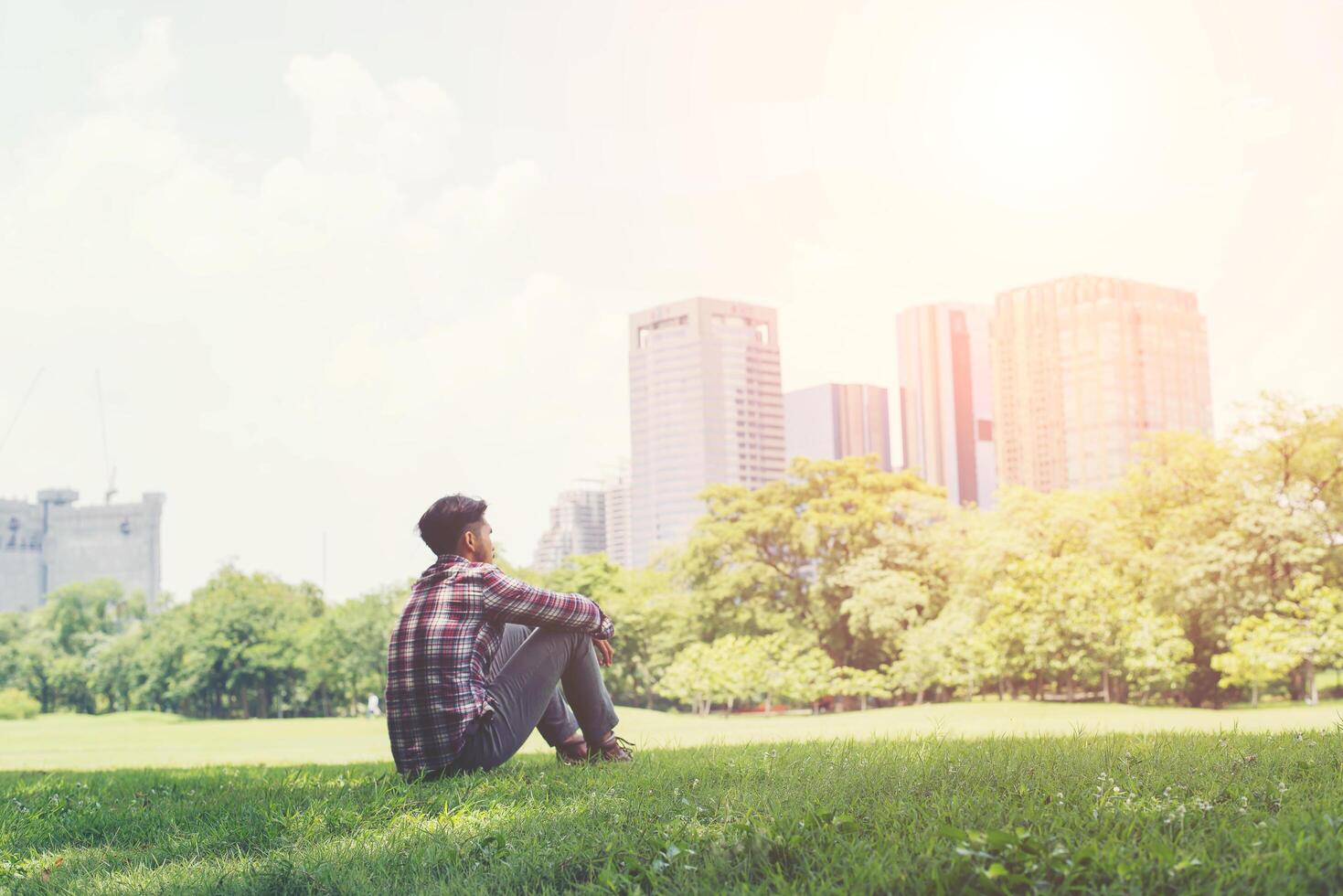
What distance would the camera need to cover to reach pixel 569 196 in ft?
273

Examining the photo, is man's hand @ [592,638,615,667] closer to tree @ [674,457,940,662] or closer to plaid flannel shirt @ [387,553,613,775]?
plaid flannel shirt @ [387,553,613,775]

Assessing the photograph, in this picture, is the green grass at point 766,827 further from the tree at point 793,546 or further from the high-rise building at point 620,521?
the high-rise building at point 620,521

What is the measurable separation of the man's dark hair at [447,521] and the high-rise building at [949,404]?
62.7m

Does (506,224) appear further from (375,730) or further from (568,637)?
(568,637)

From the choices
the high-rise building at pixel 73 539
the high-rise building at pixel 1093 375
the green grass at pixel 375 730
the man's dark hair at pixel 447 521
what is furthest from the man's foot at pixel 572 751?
the high-rise building at pixel 73 539

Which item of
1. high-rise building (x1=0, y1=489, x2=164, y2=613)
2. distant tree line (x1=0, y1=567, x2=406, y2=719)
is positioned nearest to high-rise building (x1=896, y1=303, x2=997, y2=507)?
distant tree line (x1=0, y1=567, x2=406, y2=719)

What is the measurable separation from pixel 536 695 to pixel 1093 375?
6083 cm

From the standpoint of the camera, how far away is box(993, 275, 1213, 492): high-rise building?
194ft

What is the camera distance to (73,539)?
80.2m

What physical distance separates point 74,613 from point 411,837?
3578 centimetres

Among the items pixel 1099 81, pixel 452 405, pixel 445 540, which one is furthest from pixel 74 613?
pixel 1099 81

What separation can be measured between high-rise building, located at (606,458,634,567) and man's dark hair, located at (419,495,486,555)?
7553cm

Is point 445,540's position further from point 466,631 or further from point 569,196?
point 569,196

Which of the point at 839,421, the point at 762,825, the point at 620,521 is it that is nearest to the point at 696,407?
the point at 620,521
